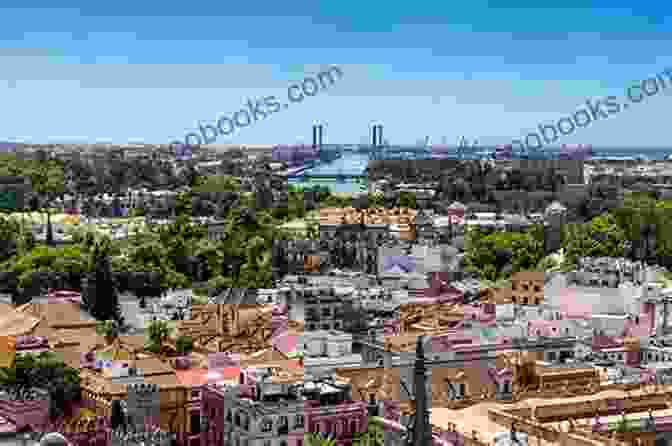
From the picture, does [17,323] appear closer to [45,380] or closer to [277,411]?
[45,380]

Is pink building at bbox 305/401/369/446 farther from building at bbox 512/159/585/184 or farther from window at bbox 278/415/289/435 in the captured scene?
building at bbox 512/159/585/184

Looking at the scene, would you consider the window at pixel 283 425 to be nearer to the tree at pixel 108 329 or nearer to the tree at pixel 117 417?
the tree at pixel 117 417

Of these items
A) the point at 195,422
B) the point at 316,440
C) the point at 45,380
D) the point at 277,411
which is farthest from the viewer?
the point at 45,380

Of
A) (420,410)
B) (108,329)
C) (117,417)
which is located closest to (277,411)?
(117,417)

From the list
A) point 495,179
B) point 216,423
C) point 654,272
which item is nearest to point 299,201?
point 495,179

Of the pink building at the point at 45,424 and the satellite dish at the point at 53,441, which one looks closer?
the satellite dish at the point at 53,441

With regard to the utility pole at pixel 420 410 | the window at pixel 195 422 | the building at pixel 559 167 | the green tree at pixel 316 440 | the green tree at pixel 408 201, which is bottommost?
the window at pixel 195 422

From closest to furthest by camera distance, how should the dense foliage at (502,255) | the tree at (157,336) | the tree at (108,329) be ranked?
the tree at (157,336) < the tree at (108,329) < the dense foliage at (502,255)

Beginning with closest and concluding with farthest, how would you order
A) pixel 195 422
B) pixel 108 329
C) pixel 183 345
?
pixel 195 422, pixel 183 345, pixel 108 329

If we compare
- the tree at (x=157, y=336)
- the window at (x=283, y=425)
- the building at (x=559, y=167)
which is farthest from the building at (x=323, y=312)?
the building at (x=559, y=167)

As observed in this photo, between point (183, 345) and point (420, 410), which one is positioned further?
point (183, 345)

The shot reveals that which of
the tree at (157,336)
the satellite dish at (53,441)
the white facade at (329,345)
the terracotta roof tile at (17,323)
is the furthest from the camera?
the terracotta roof tile at (17,323)
